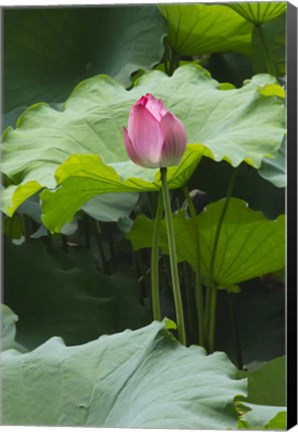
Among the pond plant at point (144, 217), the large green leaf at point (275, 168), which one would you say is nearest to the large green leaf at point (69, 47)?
the pond plant at point (144, 217)

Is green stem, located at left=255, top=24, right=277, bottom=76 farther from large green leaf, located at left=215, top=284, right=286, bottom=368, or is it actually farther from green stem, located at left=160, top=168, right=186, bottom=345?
green stem, located at left=160, top=168, right=186, bottom=345

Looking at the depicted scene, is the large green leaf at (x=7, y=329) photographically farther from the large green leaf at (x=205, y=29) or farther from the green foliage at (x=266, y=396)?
the large green leaf at (x=205, y=29)

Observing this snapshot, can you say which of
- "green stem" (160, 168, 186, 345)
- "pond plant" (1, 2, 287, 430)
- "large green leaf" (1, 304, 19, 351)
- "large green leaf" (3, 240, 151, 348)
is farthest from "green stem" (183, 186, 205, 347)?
"large green leaf" (1, 304, 19, 351)

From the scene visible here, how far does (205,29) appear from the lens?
2203mm

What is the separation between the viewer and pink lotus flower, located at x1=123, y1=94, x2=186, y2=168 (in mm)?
1729

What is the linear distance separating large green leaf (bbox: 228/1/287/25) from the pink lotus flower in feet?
1.25

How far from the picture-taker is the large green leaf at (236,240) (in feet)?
6.60

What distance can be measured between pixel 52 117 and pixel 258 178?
453 millimetres

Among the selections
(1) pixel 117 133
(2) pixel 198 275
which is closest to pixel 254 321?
(2) pixel 198 275

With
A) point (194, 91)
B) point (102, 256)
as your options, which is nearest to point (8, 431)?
point (102, 256)

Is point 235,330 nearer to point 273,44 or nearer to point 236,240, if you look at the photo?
point 236,240

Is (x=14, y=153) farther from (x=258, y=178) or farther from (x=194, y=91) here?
(x=258, y=178)

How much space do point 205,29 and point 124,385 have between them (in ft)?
2.57

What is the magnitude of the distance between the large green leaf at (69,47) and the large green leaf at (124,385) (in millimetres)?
607
